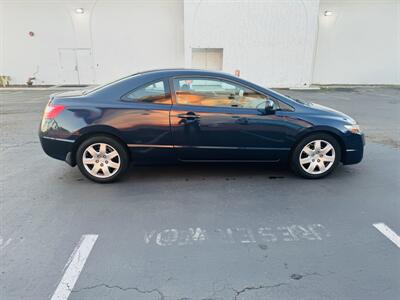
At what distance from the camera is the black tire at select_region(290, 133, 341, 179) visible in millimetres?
4152

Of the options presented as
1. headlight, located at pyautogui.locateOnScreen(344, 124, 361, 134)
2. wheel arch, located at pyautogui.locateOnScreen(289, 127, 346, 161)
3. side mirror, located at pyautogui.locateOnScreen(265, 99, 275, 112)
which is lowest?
wheel arch, located at pyautogui.locateOnScreen(289, 127, 346, 161)

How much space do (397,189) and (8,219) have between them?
16.1 ft

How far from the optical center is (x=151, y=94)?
397 centimetres

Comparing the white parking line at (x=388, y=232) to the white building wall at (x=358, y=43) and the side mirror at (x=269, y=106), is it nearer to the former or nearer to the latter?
the side mirror at (x=269, y=106)

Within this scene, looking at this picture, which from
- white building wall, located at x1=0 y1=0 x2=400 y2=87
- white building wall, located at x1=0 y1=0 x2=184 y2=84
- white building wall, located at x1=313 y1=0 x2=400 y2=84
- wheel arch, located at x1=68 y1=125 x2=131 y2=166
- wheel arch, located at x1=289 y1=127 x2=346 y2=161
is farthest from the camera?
white building wall, located at x1=313 y1=0 x2=400 y2=84

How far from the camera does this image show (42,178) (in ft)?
13.9

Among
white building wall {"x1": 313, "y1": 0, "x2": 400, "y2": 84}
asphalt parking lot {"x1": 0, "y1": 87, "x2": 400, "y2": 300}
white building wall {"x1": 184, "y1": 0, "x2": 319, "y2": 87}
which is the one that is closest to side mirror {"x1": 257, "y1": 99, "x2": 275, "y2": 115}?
asphalt parking lot {"x1": 0, "y1": 87, "x2": 400, "y2": 300}

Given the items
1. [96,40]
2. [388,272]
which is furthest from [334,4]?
[388,272]

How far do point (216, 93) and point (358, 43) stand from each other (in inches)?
709

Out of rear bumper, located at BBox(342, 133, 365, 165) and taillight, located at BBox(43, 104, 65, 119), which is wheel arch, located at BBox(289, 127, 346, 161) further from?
taillight, located at BBox(43, 104, 65, 119)

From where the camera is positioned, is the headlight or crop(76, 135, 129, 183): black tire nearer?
crop(76, 135, 129, 183): black tire

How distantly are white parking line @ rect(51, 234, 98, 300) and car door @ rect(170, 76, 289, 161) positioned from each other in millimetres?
1712

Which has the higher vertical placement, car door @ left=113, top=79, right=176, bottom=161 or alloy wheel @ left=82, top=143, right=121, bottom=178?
car door @ left=113, top=79, right=176, bottom=161

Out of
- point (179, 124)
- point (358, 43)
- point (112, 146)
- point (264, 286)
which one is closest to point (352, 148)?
point (179, 124)
